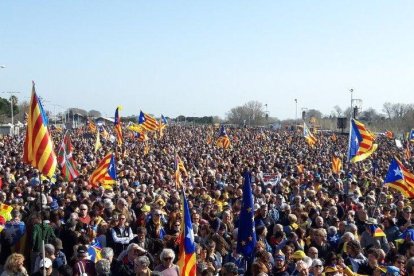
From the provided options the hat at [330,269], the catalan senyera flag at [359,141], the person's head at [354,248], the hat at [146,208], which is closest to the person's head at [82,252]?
the hat at [330,269]

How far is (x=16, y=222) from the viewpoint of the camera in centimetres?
884

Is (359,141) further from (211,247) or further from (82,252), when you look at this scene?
(82,252)

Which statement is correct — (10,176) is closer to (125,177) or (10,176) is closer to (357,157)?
(125,177)

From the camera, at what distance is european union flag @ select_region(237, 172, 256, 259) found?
26.0 ft

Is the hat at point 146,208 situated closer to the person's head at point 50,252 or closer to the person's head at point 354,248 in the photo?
the person's head at point 50,252

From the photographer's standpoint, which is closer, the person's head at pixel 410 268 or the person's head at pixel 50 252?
the person's head at pixel 410 268

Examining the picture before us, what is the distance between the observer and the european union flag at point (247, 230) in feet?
26.0

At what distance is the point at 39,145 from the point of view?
7773mm

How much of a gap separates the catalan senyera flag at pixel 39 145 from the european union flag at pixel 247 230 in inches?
99.7

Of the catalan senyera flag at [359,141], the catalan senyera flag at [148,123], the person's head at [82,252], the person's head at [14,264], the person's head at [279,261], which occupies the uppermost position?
the catalan senyera flag at [148,123]

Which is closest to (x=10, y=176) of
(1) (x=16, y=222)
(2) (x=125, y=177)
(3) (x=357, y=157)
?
(2) (x=125, y=177)

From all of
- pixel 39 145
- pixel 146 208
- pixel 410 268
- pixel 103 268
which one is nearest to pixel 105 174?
pixel 146 208

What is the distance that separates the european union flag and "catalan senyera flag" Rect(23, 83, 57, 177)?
2.53 metres

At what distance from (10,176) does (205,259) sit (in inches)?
428
